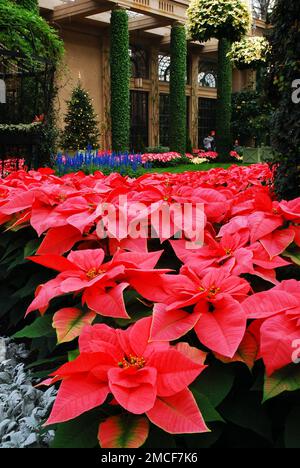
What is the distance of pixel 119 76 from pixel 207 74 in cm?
963

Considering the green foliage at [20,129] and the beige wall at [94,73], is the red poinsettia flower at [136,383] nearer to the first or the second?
the green foliage at [20,129]

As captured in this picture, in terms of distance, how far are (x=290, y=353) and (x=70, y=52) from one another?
59.9 ft

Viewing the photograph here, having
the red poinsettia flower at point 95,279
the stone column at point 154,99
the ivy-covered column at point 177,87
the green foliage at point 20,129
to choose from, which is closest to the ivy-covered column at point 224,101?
the ivy-covered column at point 177,87

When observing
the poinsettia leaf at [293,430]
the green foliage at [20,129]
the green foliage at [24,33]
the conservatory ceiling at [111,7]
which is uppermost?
the conservatory ceiling at [111,7]

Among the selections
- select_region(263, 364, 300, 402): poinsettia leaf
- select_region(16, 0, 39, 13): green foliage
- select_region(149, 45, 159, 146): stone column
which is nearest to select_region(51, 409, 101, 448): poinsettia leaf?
select_region(263, 364, 300, 402): poinsettia leaf

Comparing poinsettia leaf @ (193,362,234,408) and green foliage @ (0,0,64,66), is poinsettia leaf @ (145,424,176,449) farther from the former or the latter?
green foliage @ (0,0,64,66)

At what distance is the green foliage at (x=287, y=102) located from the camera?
1911 millimetres

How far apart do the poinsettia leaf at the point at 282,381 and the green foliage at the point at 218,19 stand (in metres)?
10.3

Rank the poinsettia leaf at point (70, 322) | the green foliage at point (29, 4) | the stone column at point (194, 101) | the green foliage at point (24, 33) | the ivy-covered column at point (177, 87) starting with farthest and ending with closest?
the stone column at point (194, 101)
the ivy-covered column at point (177, 87)
the green foliage at point (29, 4)
the green foliage at point (24, 33)
the poinsettia leaf at point (70, 322)

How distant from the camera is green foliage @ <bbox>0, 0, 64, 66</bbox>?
6.43m

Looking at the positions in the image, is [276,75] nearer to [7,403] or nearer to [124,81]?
[7,403]

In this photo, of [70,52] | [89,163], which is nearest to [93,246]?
[89,163]

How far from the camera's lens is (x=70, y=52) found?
57.9ft

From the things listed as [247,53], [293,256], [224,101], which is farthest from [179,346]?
[224,101]
